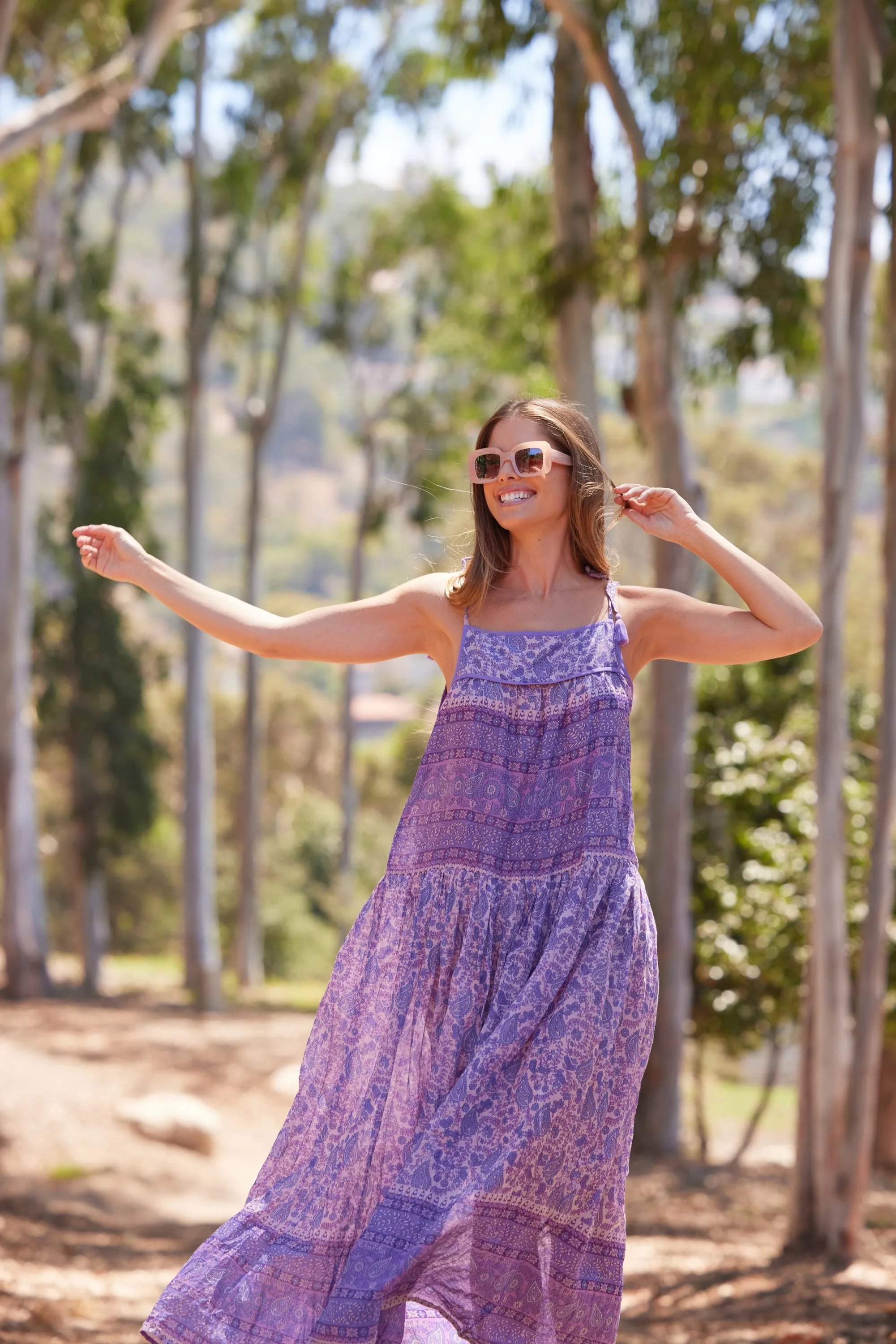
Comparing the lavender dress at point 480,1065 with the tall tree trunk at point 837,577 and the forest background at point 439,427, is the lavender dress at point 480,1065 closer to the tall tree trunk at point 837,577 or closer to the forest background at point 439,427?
the forest background at point 439,427

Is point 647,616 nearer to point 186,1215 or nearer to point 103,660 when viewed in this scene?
point 186,1215

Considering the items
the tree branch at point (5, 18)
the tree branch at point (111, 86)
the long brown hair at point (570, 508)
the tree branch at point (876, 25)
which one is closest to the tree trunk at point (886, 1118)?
the tree branch at point (876, 25)

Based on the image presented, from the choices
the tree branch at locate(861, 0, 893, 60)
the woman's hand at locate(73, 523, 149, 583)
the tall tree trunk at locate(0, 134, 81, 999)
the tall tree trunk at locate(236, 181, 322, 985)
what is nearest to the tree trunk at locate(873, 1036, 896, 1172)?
the tree branch at locate(861, 0, 893, 60)

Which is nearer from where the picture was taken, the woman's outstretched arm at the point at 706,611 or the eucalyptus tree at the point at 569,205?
the woman's outstretched arm at the point at 706,611

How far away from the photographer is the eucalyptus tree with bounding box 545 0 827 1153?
7922 millimetres

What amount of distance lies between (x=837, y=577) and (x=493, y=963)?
3.53m

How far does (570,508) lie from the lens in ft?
9.44

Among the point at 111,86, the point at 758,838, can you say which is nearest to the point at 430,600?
the point at 111,86

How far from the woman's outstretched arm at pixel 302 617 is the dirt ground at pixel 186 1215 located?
8.50 ft

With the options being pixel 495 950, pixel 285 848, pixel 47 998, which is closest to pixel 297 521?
pixel 285 848

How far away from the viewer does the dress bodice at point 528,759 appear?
2686 millimetres

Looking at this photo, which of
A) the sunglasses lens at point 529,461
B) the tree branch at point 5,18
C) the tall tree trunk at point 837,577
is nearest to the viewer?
the sunglasses lens at point 529,461

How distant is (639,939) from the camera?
264 cm

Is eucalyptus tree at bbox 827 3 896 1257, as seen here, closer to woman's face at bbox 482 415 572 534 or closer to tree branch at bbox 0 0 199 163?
woman's face at bbox 482 415 572 534
